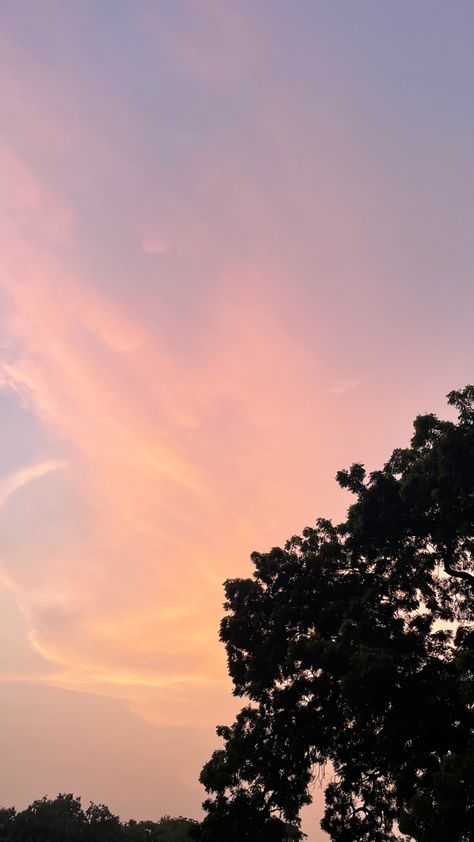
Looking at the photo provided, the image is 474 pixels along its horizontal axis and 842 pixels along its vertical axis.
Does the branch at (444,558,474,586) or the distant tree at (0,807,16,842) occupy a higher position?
the branch at (444,558,474,586)

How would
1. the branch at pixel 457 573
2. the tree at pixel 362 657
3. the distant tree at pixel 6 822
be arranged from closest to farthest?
the tree at pixel 362 657 < the branch at pixel 457 573 < the distant tree at pixel 6 822

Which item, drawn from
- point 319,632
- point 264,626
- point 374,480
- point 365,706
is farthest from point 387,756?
point 374,480

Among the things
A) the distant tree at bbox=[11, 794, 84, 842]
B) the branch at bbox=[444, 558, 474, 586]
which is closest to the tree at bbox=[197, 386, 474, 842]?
the branch at bbox=[444, 558, 474, 586]

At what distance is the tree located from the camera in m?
15.3

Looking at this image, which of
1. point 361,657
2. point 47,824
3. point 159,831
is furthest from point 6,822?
point 361,657

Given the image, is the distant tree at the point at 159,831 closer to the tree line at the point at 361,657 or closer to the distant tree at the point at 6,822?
the distant tree at the point at 6,822

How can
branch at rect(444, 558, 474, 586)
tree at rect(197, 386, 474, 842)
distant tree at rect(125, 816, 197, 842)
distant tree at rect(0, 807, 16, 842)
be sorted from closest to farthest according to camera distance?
tree at rect(197, 386, 474, 842)
branch at rect(444, 558, 474, 586)
distant tree at rect(0, 807, 16, 842)
distant tree at rect(125, 816, 197, 842)

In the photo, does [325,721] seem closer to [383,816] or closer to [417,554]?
[383,816]

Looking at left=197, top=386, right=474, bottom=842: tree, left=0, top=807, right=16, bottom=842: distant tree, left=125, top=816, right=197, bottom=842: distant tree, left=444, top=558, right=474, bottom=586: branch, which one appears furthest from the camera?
left=125, top=816, right=197, bottom=842: distant tree

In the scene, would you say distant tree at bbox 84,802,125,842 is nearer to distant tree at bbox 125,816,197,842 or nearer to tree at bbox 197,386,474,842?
distant tree at bbox 125,816,197,842

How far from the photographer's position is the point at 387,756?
14992 millimetres

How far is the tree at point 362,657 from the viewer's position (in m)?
15.3

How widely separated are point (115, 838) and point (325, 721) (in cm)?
3953

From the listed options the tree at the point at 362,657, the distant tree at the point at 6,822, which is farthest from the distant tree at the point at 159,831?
the tree at the point at 362,657
